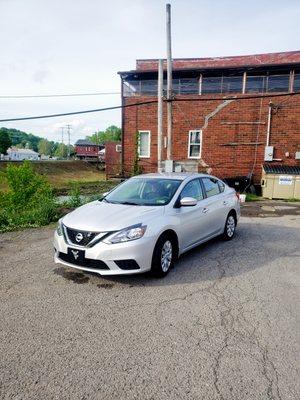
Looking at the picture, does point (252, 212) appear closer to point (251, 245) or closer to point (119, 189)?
point (251, 245)

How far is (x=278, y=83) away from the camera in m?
17.2

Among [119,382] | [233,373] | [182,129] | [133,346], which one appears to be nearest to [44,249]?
[133,346]

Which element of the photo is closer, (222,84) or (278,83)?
(278,83)

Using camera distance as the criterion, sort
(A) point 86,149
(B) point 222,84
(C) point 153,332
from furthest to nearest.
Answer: (A) point 86,149 < (B) point 222,84 < (C) point 153,332

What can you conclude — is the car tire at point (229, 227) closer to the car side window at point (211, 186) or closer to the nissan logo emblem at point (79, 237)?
the car side window at point (211, 186)

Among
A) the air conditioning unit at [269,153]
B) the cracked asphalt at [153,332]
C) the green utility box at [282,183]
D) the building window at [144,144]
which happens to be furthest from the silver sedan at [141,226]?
the building window at [144,144]

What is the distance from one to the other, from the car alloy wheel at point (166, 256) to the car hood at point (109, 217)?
49 centimetres

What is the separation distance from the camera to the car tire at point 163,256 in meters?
4.63

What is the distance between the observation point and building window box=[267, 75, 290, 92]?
1716 cm

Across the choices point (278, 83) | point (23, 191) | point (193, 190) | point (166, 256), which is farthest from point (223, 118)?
point (166, 256)

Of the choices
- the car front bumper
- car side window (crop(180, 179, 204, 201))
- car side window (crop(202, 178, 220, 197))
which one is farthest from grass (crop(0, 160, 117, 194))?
the car front bumper

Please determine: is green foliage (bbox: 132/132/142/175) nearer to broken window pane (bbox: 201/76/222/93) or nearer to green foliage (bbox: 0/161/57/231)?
broken window pane (bbox: 201/76/222/93)

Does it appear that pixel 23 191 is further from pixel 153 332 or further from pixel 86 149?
pixel 86 149

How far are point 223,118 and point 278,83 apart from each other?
11.1ft
